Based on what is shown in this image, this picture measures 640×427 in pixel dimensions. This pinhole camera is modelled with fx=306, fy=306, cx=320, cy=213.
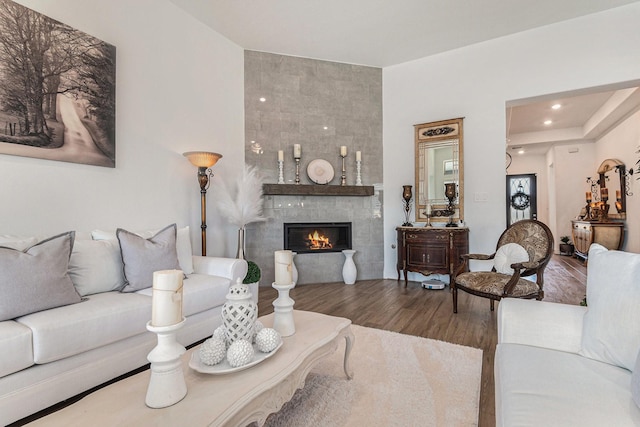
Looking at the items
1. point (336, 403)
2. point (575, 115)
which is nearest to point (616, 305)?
point (336, 403)

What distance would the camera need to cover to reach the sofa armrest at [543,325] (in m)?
1.28

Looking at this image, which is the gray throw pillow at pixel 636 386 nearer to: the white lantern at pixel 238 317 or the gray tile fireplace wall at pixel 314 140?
the white lantern at pixel 238 317

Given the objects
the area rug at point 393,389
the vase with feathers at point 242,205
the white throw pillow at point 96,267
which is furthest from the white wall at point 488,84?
the white throw pillow at point 96,267

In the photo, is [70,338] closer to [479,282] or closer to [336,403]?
[336,403]

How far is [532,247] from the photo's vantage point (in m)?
2.78

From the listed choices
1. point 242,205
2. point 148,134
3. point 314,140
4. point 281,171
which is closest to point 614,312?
point 242,205

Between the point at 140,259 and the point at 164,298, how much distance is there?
1503 millimetres

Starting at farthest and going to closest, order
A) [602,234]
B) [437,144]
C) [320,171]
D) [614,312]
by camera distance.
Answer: [602,234]
[320,171]
[437,144]
[614,312]

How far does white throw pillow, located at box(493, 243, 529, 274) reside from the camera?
2801 millimetres

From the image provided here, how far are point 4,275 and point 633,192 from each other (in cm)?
790

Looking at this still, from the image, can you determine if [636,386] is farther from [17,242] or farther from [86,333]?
[17,242]

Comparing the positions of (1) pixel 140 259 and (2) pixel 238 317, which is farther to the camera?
(1) pixel 140 259

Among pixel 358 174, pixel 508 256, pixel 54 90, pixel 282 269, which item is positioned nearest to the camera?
pixel 282 269

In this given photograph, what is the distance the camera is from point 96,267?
2094 mm
